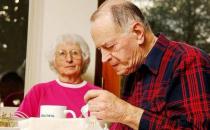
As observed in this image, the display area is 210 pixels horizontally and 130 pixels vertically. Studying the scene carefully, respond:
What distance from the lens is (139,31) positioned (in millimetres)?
1170

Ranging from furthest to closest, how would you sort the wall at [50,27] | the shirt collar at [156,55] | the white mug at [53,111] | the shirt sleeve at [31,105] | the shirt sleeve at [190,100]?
1. the wall at [50,27]
2. the shirt sleeve at [31,105]
3. the white mug at [53,111]
4. the shirt collar at [156,55]
5. the shirt sleeve at [190,100]

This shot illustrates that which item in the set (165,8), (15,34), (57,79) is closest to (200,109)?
(57,79)

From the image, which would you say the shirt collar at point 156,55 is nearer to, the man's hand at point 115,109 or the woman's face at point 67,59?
the man's hand at point 115,109

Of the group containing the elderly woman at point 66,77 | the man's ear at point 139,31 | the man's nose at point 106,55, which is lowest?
the elderly woman at point 66,77

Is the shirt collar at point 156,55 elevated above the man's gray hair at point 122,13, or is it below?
below

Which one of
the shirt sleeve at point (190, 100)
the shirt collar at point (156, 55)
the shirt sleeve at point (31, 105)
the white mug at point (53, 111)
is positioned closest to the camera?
the shirt sleeve at point (190, 100)

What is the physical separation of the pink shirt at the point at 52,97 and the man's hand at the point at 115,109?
0.94 metres

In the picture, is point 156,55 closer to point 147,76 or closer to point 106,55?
point 147,76

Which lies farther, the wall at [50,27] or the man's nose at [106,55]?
the wall at [50,27]

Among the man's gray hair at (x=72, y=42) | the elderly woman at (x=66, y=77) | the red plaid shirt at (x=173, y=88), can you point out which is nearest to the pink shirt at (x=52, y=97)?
the elderly woman at (x=66, y=77)

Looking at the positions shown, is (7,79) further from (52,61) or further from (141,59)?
(141,59)

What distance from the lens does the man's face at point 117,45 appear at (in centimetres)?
115

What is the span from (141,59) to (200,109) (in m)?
0.28

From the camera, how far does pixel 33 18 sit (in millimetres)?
2393
